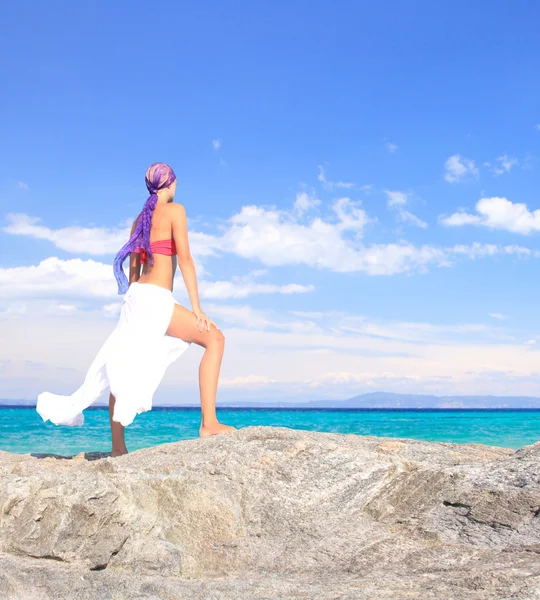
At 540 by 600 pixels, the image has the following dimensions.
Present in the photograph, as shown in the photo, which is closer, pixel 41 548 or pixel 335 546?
pixel 41 548

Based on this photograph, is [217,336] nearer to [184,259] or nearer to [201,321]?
[201,321]

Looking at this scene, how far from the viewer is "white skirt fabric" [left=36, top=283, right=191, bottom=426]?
4879 mm

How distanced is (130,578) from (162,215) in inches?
131

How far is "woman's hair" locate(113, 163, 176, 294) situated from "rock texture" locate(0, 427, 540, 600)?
7.12ft

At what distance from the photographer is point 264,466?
337cm

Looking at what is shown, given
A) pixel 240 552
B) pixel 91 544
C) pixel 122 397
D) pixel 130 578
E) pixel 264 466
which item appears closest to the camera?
pixel 130 578

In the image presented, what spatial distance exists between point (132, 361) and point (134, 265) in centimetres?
95

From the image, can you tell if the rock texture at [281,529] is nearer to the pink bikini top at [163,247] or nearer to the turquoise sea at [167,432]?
the pink bikini top at [163,247]

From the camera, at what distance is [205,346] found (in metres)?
5.05

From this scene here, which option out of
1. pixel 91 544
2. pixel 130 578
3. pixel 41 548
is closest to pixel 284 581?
pixel 130 578

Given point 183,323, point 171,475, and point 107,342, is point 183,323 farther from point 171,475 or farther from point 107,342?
point 171,475

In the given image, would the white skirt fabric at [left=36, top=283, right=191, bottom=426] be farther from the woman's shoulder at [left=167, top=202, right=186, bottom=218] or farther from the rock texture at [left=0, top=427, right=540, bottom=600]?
the rock texture at [left=0, top=427, right=540, bottom=600]

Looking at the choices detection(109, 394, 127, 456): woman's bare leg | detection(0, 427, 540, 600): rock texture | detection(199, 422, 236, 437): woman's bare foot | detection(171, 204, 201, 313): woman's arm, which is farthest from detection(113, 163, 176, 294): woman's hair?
detection(0, 427, 540, 600): rock texture

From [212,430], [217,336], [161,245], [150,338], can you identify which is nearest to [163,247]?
[161,245]
